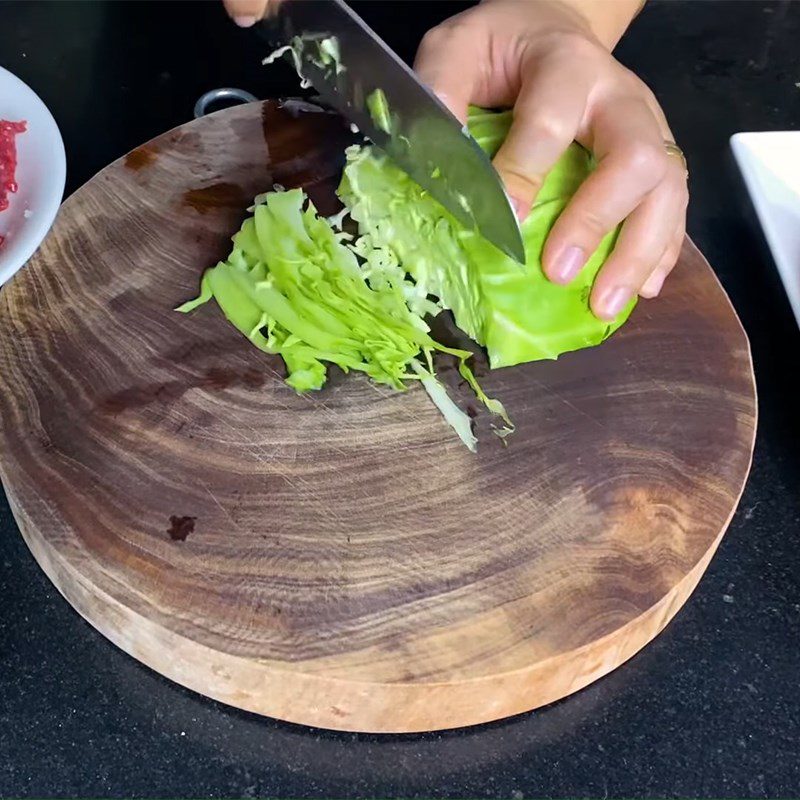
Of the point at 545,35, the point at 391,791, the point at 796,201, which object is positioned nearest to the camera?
the point at 391,791

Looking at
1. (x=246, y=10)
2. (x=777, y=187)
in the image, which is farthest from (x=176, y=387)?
(x=777, y=187)

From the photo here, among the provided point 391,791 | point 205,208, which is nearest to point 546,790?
point 391,791

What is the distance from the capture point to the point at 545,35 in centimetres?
144

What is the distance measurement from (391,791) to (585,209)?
746mm

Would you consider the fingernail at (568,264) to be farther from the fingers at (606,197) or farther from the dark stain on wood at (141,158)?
the dark stain on wood at (141,158)

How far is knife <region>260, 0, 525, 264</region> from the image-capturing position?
1252mm

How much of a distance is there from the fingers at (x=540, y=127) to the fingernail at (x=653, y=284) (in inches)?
8.5

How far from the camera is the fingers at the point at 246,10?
1.41m

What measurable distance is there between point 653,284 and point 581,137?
23cm

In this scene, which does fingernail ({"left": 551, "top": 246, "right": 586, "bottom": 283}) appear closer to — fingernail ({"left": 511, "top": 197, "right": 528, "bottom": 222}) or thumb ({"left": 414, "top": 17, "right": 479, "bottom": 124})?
fingernail ({"left": 511, "top": 197, "right": 528, "bottom": 222})

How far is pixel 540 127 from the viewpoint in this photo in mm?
1323

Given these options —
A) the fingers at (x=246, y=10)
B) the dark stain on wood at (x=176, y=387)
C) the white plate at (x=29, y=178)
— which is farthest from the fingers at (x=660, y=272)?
the white plate at (x=29, y=178)

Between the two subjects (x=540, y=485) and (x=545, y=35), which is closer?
(x=540, y=485)

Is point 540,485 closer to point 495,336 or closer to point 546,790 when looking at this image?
point 495,336
